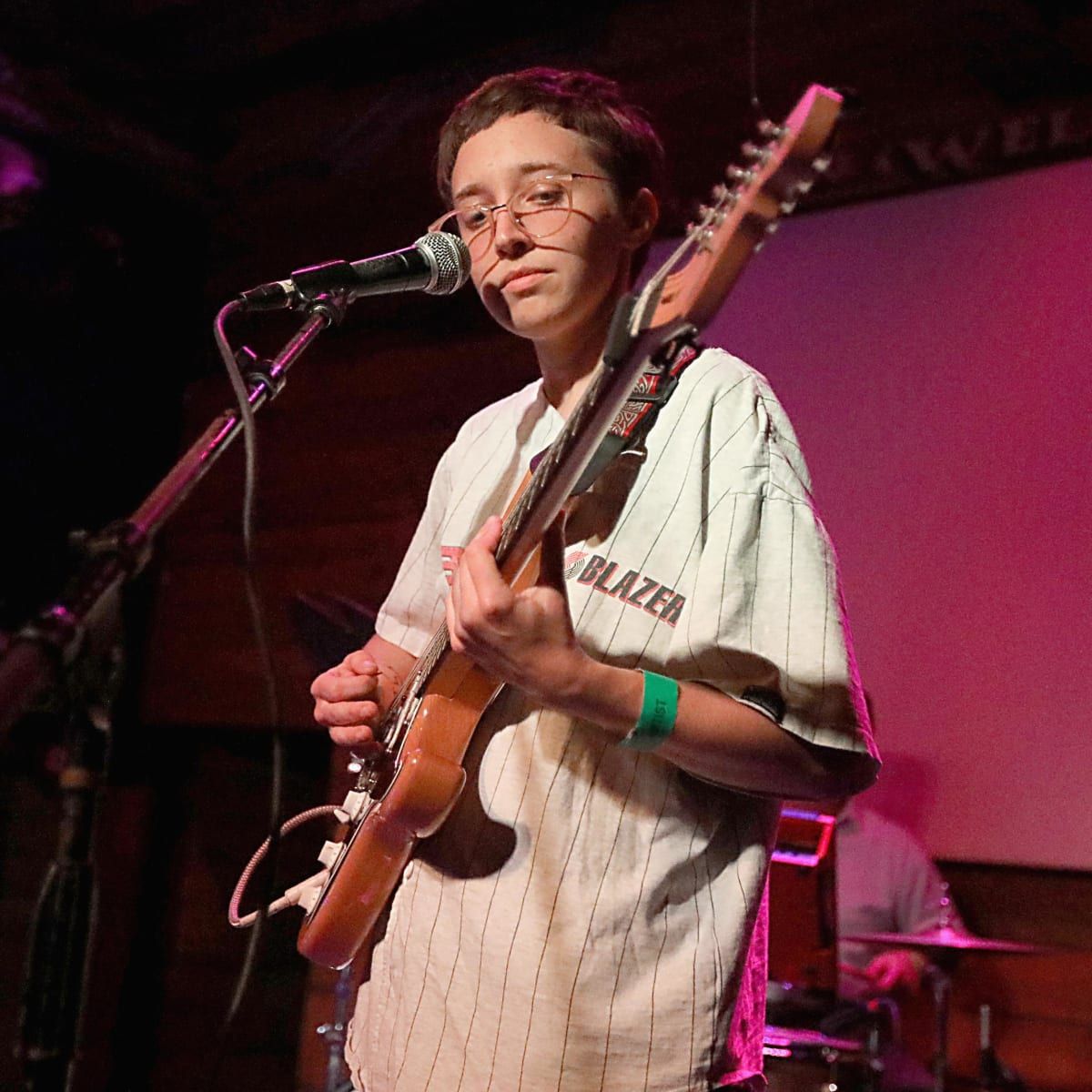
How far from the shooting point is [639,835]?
1.21 m

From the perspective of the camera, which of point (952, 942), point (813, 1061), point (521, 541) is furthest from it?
point (952, 942)

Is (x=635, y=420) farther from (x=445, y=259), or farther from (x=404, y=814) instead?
(x=404, y=814)

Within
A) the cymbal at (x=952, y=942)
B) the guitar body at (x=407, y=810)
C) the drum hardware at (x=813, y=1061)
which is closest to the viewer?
the guitar body at (x=407, y=810)

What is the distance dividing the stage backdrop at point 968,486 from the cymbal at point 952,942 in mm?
227

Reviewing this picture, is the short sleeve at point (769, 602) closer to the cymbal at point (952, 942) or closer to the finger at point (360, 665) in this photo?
the finger at point (360, 665)

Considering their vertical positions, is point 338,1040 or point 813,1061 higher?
point 813,1061

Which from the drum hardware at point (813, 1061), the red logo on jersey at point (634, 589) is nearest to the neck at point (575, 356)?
the red logo on jersey at point (634, 589)

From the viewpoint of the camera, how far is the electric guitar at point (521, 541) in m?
1.06

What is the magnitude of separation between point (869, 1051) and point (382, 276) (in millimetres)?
2304

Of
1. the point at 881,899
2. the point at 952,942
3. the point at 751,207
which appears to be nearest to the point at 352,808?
the point at 751,207

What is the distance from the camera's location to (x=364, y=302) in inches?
185

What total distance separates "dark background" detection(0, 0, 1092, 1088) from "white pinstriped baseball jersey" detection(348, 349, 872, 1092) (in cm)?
283

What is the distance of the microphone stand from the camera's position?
3.54 feet

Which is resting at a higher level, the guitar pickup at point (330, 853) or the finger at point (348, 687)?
the finger at point (348, 687)
